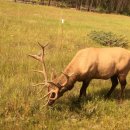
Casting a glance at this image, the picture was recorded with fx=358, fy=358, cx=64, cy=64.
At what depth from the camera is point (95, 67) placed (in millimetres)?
9047

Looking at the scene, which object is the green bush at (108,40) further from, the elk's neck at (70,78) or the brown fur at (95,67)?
the elk's neck at (70,78)

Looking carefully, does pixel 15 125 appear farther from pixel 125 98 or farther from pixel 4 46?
pixel 4 46

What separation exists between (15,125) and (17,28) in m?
12.6

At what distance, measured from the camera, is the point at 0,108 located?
305 inches

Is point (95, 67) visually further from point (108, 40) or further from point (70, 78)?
point (108, 40)

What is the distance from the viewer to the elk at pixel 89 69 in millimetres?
8141

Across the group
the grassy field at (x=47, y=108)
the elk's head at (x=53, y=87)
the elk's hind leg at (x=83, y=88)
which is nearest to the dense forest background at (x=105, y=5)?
the grassy field at (x=47, y=108)

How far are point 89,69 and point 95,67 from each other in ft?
0.90

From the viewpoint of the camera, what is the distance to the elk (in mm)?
8141

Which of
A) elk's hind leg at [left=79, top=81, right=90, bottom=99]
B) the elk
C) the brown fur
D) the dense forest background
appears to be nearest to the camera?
the elk

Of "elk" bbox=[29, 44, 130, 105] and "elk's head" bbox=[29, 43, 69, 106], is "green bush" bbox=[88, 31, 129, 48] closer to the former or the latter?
"elk" bbox=[29, 44, 130, 105]

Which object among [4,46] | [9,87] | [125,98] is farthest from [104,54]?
[4,46]

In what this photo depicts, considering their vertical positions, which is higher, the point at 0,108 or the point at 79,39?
the point at 0,108

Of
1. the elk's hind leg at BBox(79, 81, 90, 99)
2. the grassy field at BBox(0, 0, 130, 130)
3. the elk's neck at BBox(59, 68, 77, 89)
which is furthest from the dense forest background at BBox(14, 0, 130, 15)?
the elk's neck at BBox(59, 68, 77, 89)
